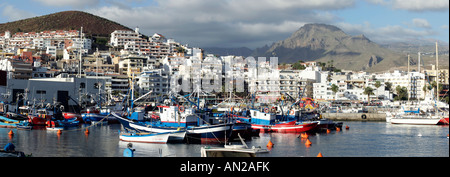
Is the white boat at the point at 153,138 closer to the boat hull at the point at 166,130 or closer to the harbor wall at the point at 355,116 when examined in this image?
the boat hull at the point at 166,130

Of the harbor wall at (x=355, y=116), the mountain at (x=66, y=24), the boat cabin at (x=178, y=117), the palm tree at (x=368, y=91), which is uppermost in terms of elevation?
the mountain at (x=66, y=24)

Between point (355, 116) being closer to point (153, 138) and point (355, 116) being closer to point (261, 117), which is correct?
point (261, 117)

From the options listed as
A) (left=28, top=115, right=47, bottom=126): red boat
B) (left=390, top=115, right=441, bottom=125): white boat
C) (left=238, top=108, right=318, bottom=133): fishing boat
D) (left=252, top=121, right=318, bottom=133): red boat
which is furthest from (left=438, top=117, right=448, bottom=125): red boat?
(left=28, top=115, right=47, bottom=126): red boat

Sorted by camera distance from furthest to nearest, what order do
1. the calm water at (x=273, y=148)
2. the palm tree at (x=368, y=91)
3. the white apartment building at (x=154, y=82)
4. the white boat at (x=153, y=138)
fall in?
the palm tree at (x=368, y=91) < the white apartment building at (x=154, y=82) < the white boat at (x=153, y=138) < the calm water at (x=273, y=148)

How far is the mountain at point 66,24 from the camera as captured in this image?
172 meters

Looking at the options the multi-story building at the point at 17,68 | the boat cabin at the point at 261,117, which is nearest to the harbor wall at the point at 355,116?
the boat cabin at the point at 261,117

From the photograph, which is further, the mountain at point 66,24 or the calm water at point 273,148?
the mountain at point 66,24

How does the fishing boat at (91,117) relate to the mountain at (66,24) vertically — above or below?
below

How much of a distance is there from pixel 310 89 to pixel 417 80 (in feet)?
→ 100

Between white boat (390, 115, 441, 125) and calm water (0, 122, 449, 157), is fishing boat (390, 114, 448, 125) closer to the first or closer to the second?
white boat (390, 115, 441, 125)

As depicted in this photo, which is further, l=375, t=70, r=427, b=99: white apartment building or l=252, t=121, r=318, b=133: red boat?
l=375, t=70, r=427, b=99: white apartment building

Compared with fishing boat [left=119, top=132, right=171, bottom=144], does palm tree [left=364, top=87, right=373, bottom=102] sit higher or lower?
higher

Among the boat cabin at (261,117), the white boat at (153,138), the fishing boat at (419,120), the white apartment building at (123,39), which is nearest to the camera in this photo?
the white boat at (153,138)

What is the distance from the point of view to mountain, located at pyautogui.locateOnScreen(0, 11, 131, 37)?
6772 inches
